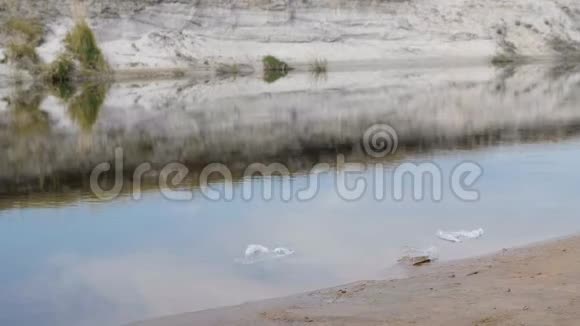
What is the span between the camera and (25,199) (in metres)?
10.5

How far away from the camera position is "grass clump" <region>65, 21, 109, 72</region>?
1622 inches

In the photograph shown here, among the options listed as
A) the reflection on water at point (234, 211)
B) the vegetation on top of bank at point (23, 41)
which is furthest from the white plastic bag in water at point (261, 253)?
the vegetation on top of bank at point (23, 41)

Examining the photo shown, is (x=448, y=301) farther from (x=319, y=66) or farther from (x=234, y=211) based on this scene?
(x=319, y=66)

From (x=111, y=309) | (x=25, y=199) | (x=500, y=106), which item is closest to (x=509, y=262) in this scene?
(x=111, y=309)

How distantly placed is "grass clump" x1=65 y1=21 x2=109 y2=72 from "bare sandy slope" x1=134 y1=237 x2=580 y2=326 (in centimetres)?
3692

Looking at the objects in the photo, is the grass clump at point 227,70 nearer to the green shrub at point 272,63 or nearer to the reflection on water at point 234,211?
the green shrub at point 272,63

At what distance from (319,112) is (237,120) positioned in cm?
249

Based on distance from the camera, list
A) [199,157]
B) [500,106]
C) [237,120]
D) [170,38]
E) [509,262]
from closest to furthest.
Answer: [509,262], [199,157], [237,120], [500,106], [170,38]

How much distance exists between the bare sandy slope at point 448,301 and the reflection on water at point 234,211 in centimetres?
44

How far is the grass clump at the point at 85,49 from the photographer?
41188 millimetres

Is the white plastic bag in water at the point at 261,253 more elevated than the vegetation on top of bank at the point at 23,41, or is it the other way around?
the vegetation on top of bank at the point at 23,41

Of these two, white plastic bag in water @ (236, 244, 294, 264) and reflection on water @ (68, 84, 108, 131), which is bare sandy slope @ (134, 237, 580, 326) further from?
reflection on water @ (68, 84, 108, 131)

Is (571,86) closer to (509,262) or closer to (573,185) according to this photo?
(573,185)

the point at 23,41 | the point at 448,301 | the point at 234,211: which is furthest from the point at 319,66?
the point at 448,301
